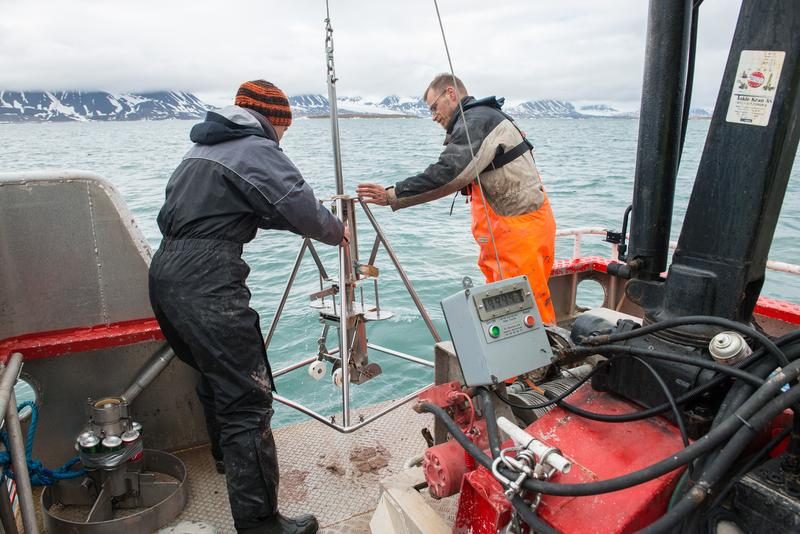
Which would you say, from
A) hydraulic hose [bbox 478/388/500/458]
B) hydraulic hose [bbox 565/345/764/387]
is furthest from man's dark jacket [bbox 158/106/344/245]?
hydraulic hose [bbox 565/345/764/387]

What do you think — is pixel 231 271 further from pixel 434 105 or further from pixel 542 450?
pixel 434 105

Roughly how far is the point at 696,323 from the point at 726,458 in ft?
1.25

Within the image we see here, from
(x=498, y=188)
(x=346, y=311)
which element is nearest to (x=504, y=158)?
(x=498, y=188)

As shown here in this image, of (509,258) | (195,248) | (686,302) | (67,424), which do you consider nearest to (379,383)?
(509,258)

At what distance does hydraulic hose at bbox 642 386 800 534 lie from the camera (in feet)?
3.60

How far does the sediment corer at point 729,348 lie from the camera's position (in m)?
1.33

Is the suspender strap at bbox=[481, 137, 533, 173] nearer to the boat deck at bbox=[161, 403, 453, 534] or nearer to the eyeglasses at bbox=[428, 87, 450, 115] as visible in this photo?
the eyeglasses at bbox=[428, 87, 450, 115]

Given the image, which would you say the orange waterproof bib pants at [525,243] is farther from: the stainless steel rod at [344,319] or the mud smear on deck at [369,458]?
the mud smear on deck at [369,458]

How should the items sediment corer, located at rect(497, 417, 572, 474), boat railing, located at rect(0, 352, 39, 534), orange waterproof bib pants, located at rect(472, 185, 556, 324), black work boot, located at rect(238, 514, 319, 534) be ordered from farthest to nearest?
A: orange waterproof bib pants, located at rect(472, 185, 556, 324) < black work boot, located at rect(238, 514, 319, 534) < boat railing, located at rect(0, 352, 39, 534) < sediment corer, located at rect(497, 417, 572, 474)

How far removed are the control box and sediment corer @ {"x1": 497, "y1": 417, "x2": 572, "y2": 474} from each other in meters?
0.29

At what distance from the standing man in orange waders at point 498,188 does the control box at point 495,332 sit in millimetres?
1530

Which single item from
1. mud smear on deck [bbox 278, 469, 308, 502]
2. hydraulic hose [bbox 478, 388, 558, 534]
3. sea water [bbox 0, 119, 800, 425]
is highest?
hydraulic hose [bbox 478, 388, 558, 534]

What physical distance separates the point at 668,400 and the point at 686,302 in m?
0.30

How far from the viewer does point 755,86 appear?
1.40 m
